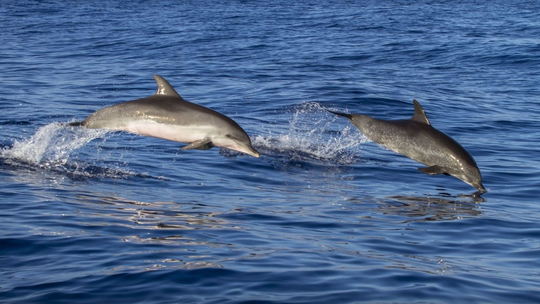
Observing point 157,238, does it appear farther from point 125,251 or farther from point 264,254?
point 264,254

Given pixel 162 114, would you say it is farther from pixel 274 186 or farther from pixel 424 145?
pixel 424 145

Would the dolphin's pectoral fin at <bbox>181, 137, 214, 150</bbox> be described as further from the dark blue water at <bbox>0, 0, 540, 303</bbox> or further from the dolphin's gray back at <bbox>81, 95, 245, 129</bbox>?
the dark blue water at <bbox>0, 0, 540, 303</bbox>

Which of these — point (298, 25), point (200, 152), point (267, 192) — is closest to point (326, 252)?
point (267, 192)

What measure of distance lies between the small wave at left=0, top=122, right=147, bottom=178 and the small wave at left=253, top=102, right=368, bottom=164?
2855 millimetres

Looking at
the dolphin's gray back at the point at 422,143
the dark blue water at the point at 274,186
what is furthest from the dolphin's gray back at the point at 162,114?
the dolphin's gray back at the point at 422,143

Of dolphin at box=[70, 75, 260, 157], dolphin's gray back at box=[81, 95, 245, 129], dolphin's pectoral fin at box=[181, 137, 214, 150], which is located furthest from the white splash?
dolphin's pectoral fin at box=[181, 137, 214, 150]

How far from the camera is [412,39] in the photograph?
3034cm

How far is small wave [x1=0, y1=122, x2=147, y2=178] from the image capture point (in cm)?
1120

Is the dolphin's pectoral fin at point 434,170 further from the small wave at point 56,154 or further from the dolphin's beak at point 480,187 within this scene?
the small wave at point 56,154

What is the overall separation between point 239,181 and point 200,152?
226 cm

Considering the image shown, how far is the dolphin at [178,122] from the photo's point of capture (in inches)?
372

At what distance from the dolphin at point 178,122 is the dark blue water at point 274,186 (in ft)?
2.59

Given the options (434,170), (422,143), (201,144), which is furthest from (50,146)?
(434,170)

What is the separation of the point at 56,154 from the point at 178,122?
3.31m
